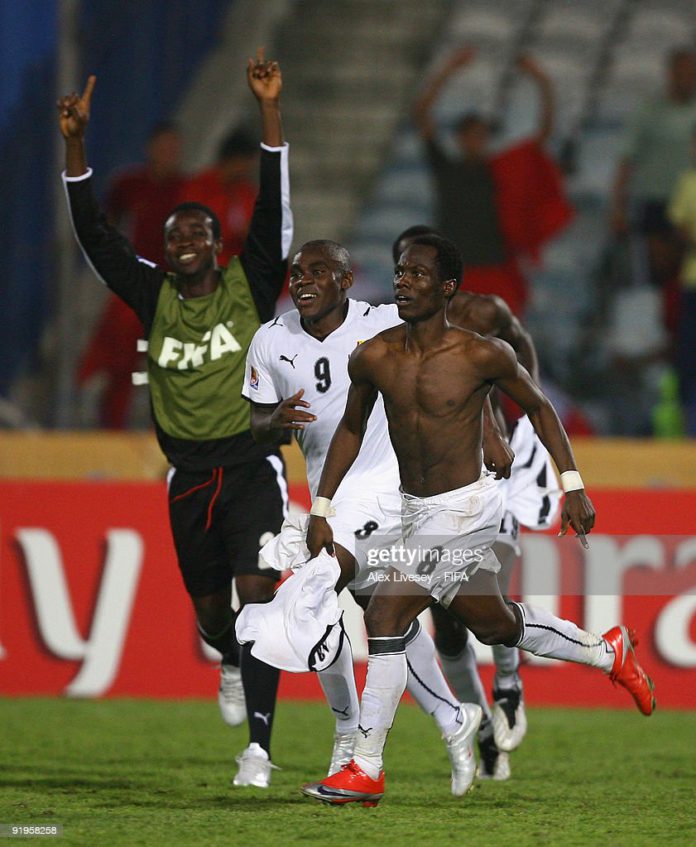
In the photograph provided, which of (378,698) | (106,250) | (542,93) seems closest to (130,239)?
(542,93)

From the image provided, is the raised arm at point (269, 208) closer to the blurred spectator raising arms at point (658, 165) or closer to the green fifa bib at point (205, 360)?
the green fifa bib at point (205, 360)

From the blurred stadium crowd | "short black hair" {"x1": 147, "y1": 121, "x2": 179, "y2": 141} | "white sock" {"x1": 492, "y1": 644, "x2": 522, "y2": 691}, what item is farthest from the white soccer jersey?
"short black hair" {"x1": 147, "y1": 121, "x2": 179, "y2": 141}

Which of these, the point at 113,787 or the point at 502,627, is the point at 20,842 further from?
the point at 502,627

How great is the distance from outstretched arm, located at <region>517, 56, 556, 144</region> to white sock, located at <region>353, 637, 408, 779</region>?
8.33 metres

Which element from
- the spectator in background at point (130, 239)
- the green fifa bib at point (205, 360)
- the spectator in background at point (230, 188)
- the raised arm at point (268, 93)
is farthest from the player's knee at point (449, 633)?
the spectator in background at point (230, 188)

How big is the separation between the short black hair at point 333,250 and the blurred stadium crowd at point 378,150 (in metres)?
5.04

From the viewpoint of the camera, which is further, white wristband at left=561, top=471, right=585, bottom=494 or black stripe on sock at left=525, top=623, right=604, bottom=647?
black stripe on sock at left=525, top=623, right=604, bottom=647

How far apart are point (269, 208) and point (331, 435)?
109cm

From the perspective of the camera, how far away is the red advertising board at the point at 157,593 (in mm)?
9383

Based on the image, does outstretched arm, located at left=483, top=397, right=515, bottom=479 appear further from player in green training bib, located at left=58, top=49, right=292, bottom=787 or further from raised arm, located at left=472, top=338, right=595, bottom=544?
player in green training bib, located at left=58, top=49, right=292, bottom=787

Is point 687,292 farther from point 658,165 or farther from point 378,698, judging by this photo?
point 378,698

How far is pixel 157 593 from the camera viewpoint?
952 cm

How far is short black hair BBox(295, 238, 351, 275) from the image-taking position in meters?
5.95

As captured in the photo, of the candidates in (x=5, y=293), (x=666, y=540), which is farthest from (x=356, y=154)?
(x=666, y=540)
